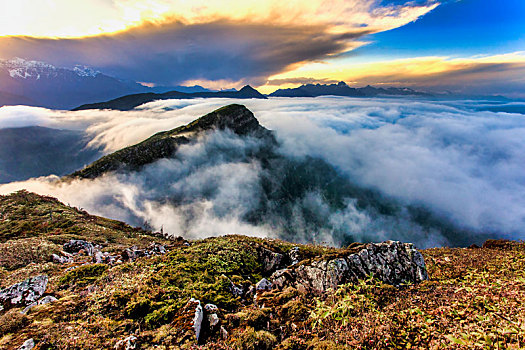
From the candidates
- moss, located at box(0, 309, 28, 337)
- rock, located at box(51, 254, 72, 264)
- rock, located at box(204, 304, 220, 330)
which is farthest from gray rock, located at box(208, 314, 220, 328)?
rock, located at box(51, 254, 72, 264)

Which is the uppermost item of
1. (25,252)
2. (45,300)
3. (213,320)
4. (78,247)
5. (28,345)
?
(28,345)

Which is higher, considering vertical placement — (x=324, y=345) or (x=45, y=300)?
(x=324, y=345)

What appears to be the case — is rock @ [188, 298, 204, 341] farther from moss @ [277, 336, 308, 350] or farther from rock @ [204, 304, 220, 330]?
moss @ [277, 336, 308, 350]

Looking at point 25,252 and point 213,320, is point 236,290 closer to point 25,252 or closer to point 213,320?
point 213,320

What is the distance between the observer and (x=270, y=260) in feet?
56.2

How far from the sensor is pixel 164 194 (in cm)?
18025

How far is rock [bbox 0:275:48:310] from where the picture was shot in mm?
10344

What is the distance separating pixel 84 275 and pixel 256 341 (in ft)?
42.5

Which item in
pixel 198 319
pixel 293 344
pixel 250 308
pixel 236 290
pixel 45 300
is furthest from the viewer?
pixel 236 290

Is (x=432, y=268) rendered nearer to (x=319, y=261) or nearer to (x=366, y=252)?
(x=366, y=252)

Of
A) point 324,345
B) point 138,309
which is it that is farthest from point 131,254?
point 324,345

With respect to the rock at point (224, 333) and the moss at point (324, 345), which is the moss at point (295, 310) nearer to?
the moss at point (324, 345)

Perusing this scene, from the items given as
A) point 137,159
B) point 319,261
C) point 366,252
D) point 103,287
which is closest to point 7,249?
point 103,287

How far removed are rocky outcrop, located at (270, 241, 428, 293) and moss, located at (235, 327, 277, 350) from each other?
4549 mm
